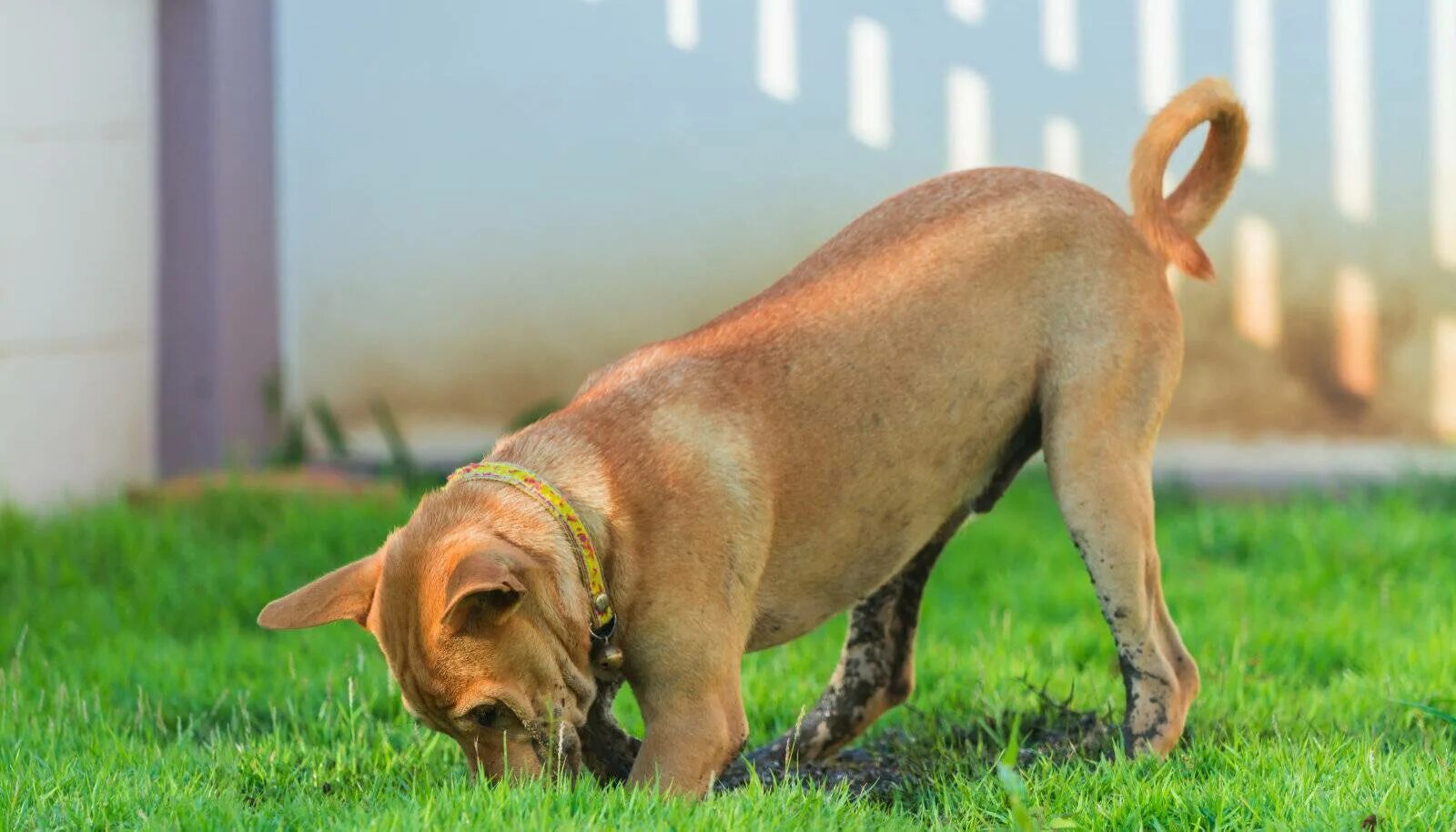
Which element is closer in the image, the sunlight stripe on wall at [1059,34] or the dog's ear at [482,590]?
the dog's ear at [482,590]

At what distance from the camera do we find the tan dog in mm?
3514

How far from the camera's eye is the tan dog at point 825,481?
11.5ft

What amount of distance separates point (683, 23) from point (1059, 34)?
1.99m

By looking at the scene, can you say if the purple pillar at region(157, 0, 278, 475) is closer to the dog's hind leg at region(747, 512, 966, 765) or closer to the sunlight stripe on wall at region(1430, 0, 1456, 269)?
the dog's hind leg at region(747, 512, 966, 765)

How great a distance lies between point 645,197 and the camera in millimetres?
9344

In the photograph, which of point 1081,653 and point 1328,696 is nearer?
point 1328,696

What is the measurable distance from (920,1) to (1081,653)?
4.59m

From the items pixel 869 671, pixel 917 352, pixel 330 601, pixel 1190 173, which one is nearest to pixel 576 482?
pixel 330 601

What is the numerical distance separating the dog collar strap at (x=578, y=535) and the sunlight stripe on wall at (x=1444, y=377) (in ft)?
21.0

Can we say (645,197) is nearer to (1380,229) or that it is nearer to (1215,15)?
(1215,15)

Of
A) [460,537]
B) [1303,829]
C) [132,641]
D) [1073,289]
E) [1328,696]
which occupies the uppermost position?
[1073,289]

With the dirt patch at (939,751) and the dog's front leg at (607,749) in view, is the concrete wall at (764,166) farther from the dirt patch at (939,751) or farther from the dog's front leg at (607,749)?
the dog's front leg at (607,749)

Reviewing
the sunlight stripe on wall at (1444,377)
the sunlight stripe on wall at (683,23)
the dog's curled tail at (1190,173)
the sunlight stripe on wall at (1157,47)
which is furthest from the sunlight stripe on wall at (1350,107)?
the dog's curled tail at (1190,173)

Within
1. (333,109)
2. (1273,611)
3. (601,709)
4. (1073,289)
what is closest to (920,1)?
(333,109)
